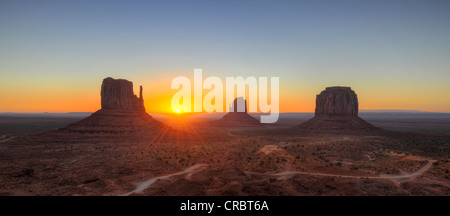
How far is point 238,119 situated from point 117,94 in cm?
7879

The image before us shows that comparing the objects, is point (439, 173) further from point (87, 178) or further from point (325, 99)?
point (325, 99)

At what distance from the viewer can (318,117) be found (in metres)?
82.2

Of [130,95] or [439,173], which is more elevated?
[130,95]

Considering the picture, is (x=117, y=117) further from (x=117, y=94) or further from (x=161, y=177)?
(x=161, y=177)

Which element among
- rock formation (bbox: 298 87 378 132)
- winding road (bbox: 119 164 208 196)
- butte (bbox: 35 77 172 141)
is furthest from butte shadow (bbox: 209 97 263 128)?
winding road (bbox: 119 164 208 196)

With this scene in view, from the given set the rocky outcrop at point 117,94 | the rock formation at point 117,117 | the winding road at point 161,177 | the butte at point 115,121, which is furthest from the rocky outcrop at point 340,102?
the rocky outcrop at point 117,94

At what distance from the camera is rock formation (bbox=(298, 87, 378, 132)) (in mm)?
71750

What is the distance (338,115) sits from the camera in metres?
76.5

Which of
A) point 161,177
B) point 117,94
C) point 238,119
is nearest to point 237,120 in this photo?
point 238,119

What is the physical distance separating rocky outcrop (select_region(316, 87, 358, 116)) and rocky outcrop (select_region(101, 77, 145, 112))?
7258cm

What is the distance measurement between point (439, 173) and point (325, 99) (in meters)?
62.0

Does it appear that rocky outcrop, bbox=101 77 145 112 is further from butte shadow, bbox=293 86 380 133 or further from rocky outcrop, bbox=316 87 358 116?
rocky outcrop, bbox=316 87 358 116
